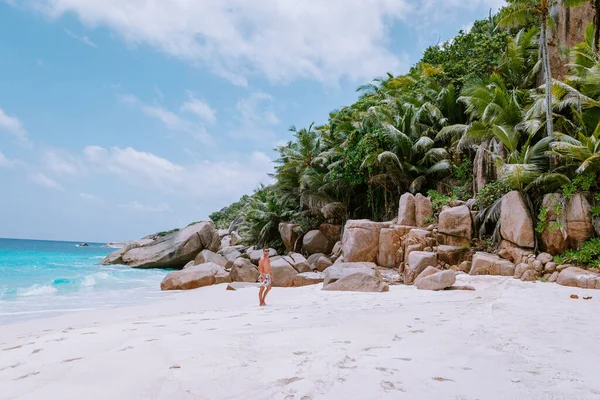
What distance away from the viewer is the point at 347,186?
21.4 m

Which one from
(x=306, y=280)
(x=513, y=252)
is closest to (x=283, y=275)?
(x=306, y=280)

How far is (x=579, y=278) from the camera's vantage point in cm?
863

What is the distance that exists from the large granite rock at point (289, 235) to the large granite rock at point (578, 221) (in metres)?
15.4

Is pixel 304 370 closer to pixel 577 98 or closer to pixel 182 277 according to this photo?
pixel 182 277

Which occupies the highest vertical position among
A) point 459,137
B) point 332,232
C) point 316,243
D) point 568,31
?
point 568,31

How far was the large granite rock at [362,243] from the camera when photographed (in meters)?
13.9

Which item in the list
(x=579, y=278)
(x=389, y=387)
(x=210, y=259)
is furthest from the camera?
(x=210, y=259)

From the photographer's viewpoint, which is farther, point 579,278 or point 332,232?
point 332,232

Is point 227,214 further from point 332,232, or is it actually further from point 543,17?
point 543,17

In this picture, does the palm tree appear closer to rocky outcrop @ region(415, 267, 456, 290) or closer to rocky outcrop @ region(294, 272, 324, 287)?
rocky outcrop @ region(415, 267, 456, 290)

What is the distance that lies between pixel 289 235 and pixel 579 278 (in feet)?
55.1

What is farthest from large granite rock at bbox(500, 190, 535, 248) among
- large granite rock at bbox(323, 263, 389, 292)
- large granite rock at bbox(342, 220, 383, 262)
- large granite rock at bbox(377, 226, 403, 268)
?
large granite rock at bbox(323, 263, 389, 292)

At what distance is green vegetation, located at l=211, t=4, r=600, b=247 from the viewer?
39.5ft

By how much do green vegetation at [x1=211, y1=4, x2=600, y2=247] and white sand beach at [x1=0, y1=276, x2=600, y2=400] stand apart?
21.9ft
